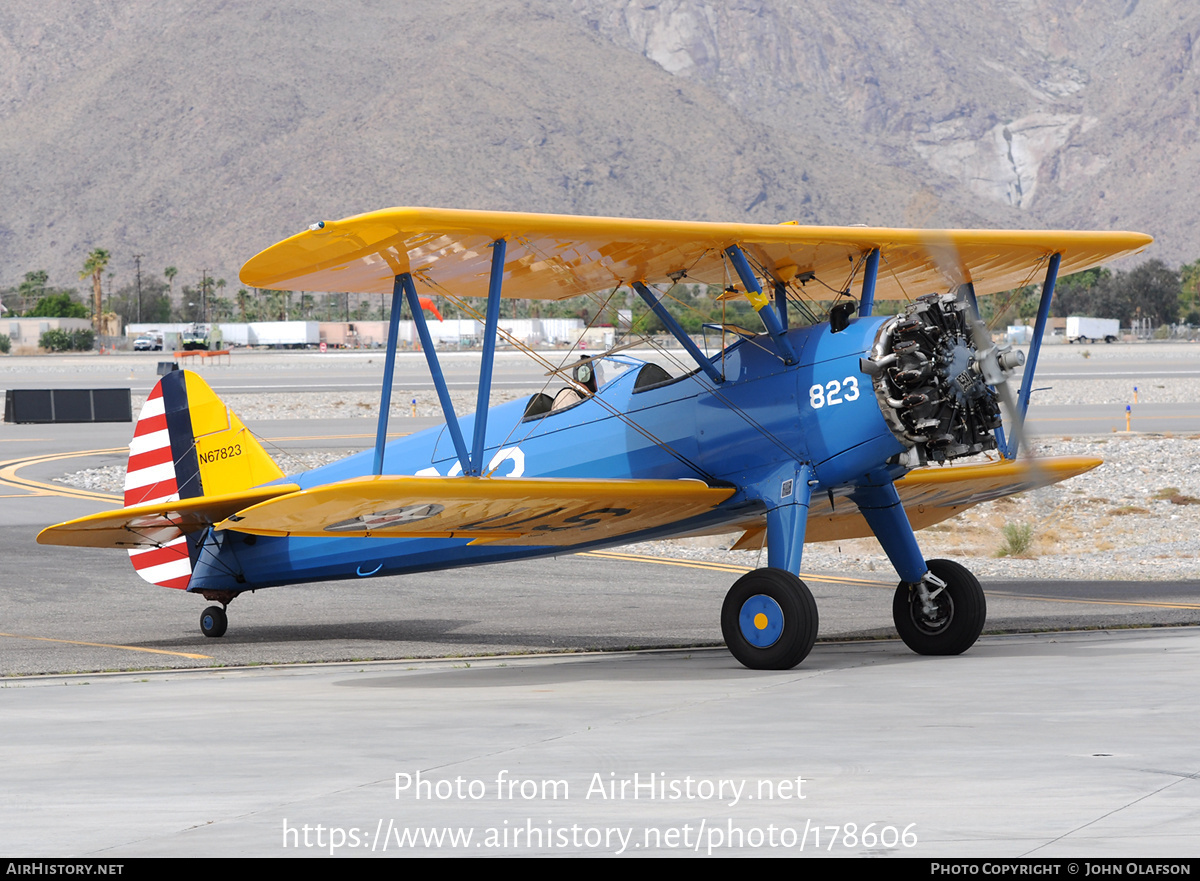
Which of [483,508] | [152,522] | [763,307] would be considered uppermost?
[763,307]

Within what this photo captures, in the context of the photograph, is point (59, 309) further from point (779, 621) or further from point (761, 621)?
point (779, 621)

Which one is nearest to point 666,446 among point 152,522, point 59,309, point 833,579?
point 152,522

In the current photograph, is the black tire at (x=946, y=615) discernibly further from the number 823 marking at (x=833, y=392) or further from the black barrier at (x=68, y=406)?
the black barrier at (x=68, y=406)

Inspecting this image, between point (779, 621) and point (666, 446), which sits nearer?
point (779, 621)

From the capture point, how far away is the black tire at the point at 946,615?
10195mm

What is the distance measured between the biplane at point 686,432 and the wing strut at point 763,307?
0.02m

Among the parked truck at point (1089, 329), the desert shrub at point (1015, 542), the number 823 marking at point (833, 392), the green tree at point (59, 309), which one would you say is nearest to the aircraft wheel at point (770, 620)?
the number 823 marking at point (833, 392)

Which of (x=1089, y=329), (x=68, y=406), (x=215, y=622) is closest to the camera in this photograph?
(x=215, y=622)

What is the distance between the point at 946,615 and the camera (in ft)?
33.8

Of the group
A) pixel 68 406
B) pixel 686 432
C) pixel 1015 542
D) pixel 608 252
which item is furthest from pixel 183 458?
pixel 68 406

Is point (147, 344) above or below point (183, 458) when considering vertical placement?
above

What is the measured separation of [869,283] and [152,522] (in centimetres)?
607

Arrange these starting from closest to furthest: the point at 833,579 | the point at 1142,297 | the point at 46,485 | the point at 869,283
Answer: the point at 869,283 → the point at 833,579 → the point at 46,485 → the point at 1142,297

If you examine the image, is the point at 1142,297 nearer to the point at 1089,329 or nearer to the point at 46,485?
the point at 1089,329
